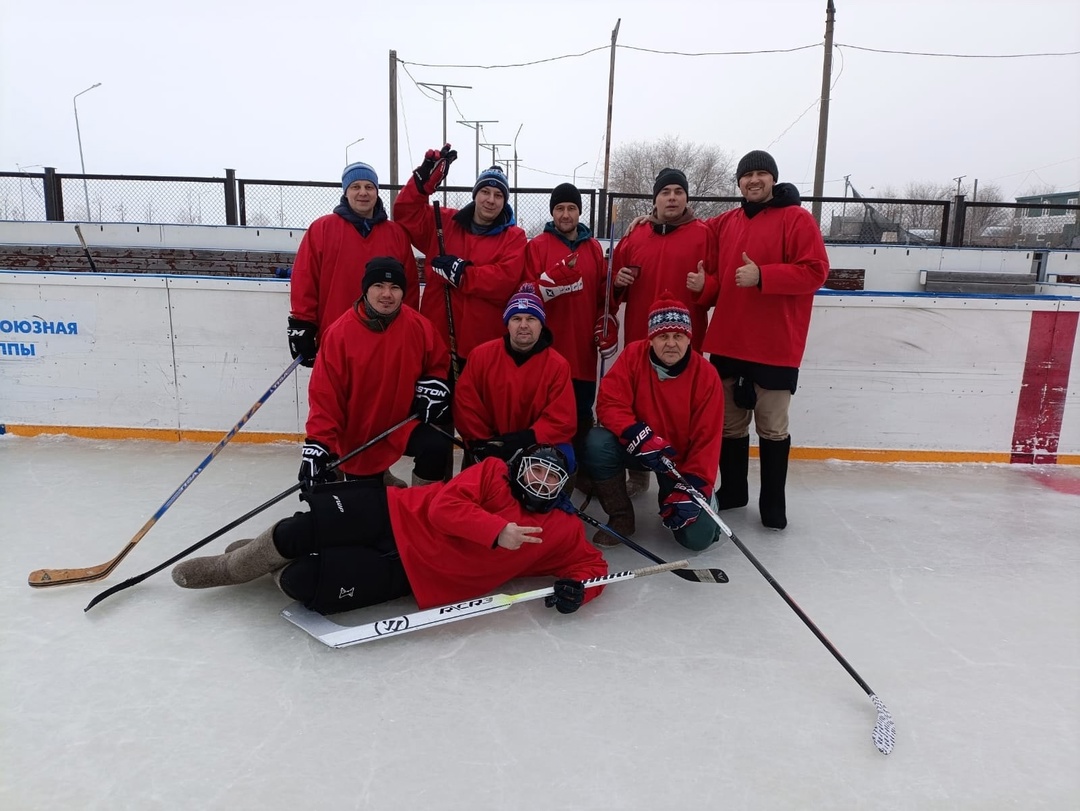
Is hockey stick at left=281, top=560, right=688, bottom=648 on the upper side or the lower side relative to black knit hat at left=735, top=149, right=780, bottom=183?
lower

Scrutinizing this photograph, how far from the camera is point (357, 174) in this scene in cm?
306

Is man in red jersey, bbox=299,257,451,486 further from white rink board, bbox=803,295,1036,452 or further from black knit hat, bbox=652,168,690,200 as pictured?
white rink board, bbox=803,295,1036,452

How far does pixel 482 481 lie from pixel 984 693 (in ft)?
4.85

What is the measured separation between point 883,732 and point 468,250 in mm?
2307

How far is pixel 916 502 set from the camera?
3.45 metres

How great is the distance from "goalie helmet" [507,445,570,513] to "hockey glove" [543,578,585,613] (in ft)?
0.76

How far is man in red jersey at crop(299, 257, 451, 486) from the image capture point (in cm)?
268

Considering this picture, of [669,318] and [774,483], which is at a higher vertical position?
[669,318]

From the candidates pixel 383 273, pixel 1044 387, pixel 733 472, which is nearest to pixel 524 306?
pixel 383 273

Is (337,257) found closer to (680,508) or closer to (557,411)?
(557,411)

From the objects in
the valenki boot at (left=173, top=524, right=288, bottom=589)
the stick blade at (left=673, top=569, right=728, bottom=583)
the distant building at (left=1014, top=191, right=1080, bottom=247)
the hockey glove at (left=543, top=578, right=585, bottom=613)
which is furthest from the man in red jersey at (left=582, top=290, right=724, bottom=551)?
the distant building at (left=1014, top=191, right=1080, bottom=247)

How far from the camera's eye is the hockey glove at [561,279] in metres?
2.94

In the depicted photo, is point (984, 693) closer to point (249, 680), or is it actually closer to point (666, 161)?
point (249, 680)

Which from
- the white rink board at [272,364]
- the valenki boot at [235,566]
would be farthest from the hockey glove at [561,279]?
the white rink board at [272,364]
